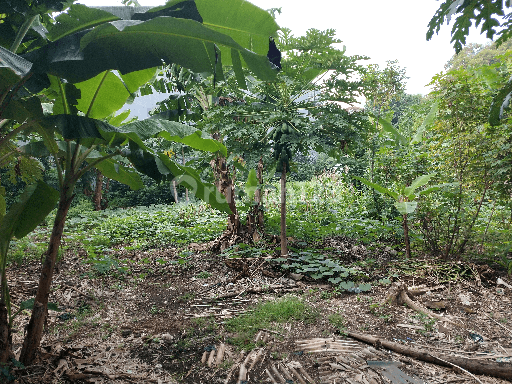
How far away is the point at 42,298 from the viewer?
1.87 m

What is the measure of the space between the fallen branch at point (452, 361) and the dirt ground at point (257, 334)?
0.11 ft

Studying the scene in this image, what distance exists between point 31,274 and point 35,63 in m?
3.58

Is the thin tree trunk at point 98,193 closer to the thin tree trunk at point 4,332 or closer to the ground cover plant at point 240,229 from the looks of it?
the ground cover plant at point 240,229

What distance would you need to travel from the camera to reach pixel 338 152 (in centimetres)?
415

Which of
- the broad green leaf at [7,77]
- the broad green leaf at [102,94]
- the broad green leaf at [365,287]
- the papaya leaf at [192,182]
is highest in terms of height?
the broad green leaf at [102,94]

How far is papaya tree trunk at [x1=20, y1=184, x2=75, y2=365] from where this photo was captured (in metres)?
1.82

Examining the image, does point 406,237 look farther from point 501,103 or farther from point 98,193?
point 98,193

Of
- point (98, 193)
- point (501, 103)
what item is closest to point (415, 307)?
point (501, 103)

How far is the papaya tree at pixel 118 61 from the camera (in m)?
1.61

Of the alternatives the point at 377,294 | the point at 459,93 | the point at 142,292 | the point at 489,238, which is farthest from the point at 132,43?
the point at 489,238

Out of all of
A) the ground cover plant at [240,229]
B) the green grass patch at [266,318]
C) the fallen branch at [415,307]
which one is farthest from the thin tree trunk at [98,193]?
the fallen branch at [415,307]

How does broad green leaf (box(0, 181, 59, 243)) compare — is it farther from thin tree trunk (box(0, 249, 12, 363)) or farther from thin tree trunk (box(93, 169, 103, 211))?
thin tree trunk (box(93, 169, 103, 211))

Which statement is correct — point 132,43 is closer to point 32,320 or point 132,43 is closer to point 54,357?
point 32,320

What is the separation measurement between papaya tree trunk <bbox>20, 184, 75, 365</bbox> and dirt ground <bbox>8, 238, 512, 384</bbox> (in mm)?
105
